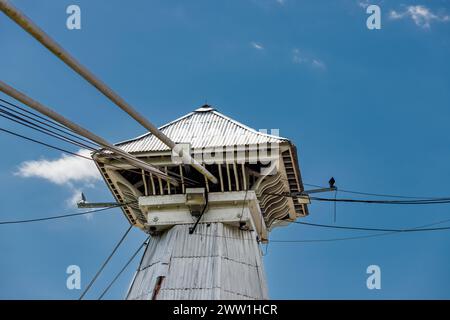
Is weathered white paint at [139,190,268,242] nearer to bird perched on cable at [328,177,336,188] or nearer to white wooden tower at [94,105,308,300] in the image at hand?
white wooden tower at [94,105,308,300]

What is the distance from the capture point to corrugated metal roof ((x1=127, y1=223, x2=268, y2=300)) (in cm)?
1673

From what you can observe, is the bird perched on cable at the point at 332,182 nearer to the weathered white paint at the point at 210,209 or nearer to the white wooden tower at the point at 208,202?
the white wooden tower at the point at 208,202

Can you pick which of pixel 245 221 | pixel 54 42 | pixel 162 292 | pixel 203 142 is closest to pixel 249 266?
pixel 245 221

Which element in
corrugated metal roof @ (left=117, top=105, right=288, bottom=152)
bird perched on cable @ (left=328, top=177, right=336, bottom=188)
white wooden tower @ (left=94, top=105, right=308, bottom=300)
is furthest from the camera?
corrugated metal roof @ (left=117, top=105, right=288, bottom=152)

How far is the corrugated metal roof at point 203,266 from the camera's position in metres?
16.7

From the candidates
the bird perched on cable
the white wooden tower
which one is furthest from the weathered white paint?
the bird perched on cable

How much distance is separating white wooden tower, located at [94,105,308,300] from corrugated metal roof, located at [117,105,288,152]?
0.12 feet

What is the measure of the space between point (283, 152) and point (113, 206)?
6.21 metres

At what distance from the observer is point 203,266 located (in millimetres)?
17297

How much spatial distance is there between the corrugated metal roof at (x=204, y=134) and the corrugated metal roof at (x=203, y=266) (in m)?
2.71

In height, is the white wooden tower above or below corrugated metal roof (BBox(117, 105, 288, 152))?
below

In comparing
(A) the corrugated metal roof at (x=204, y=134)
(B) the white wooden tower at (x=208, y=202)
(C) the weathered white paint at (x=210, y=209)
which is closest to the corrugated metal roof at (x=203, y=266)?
(B) the white wooden tower at (x=208, y=202)

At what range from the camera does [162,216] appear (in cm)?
1902

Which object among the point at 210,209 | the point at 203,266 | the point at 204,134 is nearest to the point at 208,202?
the point at 210,209
